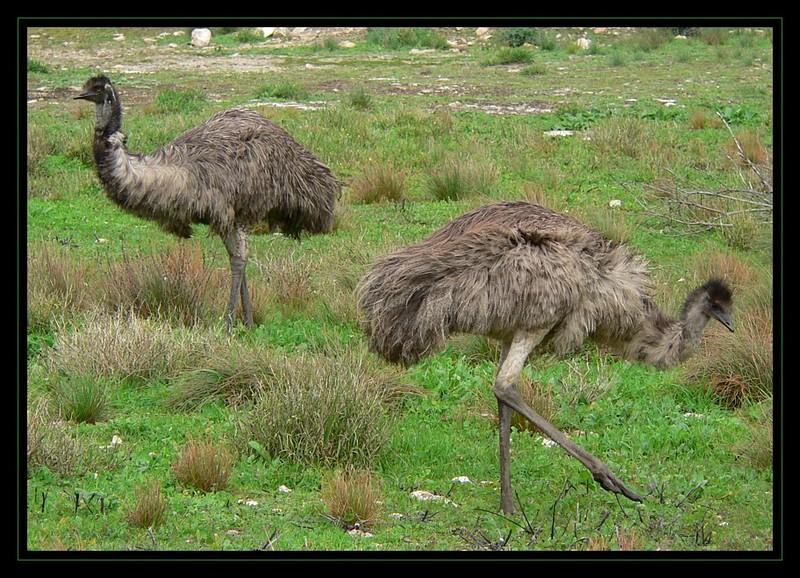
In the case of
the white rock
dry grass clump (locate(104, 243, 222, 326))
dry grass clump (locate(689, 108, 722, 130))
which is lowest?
dry grass clump (locate(104, 243, 222, 326))

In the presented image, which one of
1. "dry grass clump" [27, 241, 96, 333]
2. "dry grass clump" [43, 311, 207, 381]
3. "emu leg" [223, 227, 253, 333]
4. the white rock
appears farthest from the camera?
the white rock

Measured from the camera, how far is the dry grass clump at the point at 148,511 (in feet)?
16.4

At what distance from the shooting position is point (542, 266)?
16.6 feet

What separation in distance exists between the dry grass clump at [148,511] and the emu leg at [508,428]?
1.58 meters

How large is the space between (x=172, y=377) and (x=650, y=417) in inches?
113

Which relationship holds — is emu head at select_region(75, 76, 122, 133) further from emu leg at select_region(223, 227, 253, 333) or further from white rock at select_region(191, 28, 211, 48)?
white rock at select_region(191, 28, 211, 48)

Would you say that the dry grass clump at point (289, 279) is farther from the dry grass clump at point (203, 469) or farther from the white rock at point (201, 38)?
the white rock at point (201, 38)

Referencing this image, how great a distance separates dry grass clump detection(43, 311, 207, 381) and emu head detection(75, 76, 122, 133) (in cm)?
137

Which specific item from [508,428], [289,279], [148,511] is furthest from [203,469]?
[289,279]

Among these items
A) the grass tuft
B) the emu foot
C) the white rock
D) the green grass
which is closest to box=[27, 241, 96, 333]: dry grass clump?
the green grass

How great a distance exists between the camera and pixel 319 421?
577cm

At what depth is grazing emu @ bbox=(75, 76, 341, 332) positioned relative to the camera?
7633mm

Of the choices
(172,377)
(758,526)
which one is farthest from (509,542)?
(172,377)
